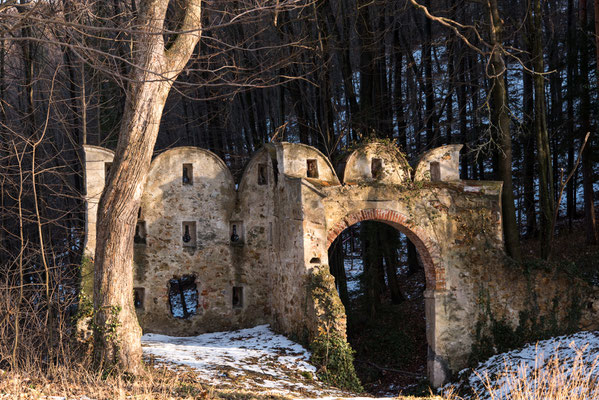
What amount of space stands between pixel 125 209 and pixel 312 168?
5.74 m

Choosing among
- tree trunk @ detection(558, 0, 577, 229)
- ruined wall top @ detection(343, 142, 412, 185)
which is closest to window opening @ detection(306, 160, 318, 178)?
ruined wall top @ detection(343, 142, 412, 185)

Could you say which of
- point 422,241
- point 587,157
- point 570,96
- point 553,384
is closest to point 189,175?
point 422,241

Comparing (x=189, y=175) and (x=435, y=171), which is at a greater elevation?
(x=189, y=175)

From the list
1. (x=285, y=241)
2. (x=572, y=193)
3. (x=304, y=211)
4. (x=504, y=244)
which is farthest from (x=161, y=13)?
(x=572, y=193)

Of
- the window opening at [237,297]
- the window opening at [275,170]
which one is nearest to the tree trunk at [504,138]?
the window opening at [275,170]

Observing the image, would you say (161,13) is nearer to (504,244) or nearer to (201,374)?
(201,374)

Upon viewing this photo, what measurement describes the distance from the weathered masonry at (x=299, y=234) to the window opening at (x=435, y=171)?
1.8 inches

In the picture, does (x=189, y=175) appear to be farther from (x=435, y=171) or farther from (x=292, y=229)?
(x=435, y=171)

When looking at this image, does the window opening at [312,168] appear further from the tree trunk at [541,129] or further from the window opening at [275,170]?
the tree trunk at [541,129]

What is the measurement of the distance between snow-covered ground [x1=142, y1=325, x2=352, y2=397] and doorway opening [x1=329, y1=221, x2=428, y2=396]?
126 inches

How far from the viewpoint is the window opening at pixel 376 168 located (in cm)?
1330

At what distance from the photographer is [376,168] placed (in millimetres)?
13547

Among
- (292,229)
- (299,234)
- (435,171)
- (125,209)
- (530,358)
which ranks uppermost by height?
(435,171)

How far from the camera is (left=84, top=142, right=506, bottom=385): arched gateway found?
42.2 feet
